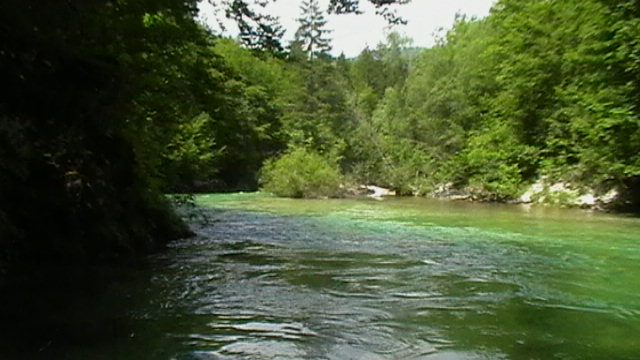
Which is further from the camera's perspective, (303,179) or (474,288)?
(303,179)

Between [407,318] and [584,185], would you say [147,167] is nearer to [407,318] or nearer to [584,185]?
[407,318]

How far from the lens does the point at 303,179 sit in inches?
1151

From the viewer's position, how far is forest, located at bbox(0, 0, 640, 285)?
588 cm

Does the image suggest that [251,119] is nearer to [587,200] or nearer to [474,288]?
[587,200]

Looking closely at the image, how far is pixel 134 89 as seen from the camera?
6.50m

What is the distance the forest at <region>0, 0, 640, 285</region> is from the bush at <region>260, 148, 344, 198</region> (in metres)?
→ 0.08

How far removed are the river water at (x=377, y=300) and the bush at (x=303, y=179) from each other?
1778 cm

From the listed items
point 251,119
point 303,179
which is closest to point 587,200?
point 303,179

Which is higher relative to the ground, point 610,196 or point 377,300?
point 610,196

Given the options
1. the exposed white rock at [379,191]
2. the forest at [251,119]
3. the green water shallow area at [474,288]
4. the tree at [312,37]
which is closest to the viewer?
the green water shallow area at [474,288]

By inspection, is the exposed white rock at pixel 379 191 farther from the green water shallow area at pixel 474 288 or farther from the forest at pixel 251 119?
the green water shallow area at pixel 474 288

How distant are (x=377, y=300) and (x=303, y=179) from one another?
76.9ft

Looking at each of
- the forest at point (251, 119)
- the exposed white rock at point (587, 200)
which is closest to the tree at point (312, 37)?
the forest at point (251, 119)

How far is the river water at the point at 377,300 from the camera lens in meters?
4.21
